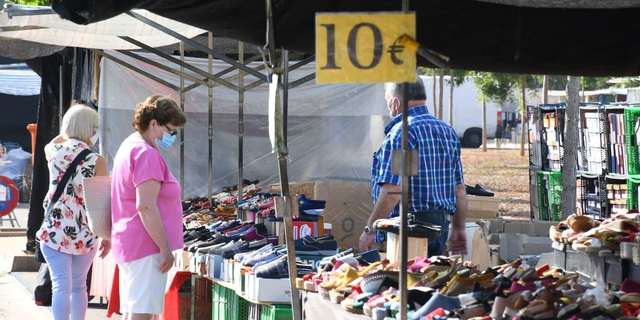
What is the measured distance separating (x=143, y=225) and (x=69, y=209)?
1.36 meters

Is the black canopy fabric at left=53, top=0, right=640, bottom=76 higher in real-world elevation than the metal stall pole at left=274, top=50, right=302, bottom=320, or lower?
higher

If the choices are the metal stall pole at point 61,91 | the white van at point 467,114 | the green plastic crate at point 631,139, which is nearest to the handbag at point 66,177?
the metal stall pole at point 61,91

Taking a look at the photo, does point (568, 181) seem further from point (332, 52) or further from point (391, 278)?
point (332, 52)

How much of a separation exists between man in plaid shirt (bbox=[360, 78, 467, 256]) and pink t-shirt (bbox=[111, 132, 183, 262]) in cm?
122

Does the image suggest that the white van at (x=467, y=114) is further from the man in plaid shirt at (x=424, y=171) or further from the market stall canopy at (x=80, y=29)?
the man in plaid shirt at (x=424, y=171)

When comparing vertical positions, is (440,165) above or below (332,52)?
below

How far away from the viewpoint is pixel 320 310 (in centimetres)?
600

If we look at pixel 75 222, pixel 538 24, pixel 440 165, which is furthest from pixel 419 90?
pixel 75 222

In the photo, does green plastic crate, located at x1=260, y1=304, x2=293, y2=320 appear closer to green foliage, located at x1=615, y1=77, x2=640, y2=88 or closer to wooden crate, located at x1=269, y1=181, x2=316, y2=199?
wooden crate, located at x1=269, y1=181, x2=316, y2=199

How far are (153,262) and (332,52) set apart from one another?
2317mm

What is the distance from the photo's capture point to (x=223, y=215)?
11141mm

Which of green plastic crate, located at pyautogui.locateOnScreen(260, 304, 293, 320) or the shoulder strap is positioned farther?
the shoulder strap

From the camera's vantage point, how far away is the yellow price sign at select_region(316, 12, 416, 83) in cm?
460

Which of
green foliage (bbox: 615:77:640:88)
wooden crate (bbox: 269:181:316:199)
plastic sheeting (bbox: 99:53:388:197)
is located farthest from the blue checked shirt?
green foliage (bbox: 615:77:640:88)
